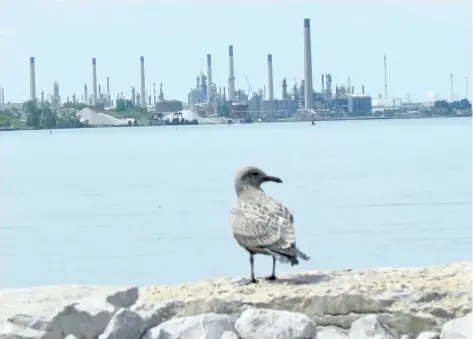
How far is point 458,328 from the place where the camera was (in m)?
6.48

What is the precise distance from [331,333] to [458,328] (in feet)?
2.13

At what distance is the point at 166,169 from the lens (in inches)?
1859

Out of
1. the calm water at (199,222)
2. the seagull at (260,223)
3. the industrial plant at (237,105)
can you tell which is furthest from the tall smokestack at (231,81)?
the seagull at (260,223)

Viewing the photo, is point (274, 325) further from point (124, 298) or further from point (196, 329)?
point (124, 298)

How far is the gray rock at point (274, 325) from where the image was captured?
256 inches

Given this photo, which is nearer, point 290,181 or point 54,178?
point 290,181

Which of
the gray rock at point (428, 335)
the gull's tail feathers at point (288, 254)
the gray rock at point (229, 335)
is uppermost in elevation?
the gull's tail feathers at point (288, 254)

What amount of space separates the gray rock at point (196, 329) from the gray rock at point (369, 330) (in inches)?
25.0

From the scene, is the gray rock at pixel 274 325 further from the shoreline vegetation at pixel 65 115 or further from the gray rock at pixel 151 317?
the shoreline vegetation at pixel 65 115

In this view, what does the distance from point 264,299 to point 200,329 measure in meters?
0.52

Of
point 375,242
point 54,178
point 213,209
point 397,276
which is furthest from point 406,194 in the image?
point 397,276

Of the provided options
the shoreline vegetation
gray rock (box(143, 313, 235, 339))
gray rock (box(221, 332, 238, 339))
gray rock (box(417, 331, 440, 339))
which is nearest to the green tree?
the shoreline vegetation

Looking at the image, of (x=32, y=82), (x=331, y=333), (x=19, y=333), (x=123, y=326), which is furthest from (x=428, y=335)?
(x=32, y=82)

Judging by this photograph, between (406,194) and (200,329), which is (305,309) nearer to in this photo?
(200,329)
